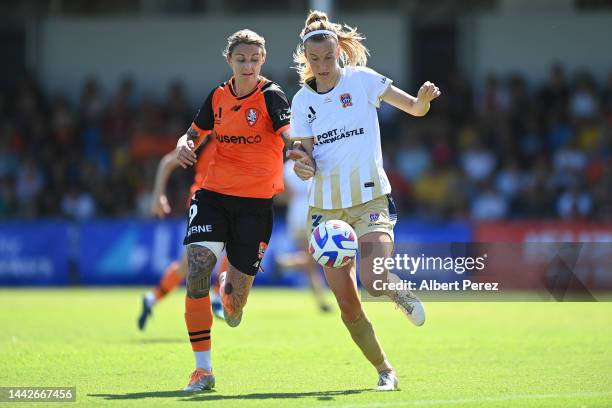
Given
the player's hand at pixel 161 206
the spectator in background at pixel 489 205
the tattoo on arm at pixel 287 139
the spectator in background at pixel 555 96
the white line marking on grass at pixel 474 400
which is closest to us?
the white line marking on grass at pixel 474 400

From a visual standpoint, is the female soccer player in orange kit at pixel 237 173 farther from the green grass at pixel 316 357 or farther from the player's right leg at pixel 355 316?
the player's right leg at pixel 355 316

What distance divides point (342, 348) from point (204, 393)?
304cm

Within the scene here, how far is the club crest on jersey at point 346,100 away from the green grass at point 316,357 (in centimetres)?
208

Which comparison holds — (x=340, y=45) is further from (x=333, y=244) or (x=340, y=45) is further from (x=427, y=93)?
(x=333, y=244)

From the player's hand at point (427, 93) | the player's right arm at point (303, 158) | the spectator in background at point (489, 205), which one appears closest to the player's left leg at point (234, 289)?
the player's right arm at point (303, 158)

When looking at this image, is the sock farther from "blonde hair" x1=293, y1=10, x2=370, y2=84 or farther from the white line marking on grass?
"blonde hair" x1=293, y1=10, x2=370, y2=84

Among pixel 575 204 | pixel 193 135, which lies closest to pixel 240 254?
pixel 193 135

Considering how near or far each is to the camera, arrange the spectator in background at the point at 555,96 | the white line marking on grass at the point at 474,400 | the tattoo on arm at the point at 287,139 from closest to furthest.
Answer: the white line marking on grass at the point at 474,400
the tattoo on arm at the point at 287,139
the spectator in background at the point at 555,96

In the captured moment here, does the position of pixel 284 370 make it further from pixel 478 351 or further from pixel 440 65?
pixel 440 65

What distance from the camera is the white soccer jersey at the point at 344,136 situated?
7672 mm

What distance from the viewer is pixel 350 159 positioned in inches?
302

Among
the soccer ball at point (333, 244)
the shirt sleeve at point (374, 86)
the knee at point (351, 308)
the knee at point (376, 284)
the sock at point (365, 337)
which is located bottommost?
the sock at point (365, 337)

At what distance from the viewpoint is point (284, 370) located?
8.84 metres

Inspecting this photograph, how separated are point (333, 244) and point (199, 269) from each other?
1.17 m
